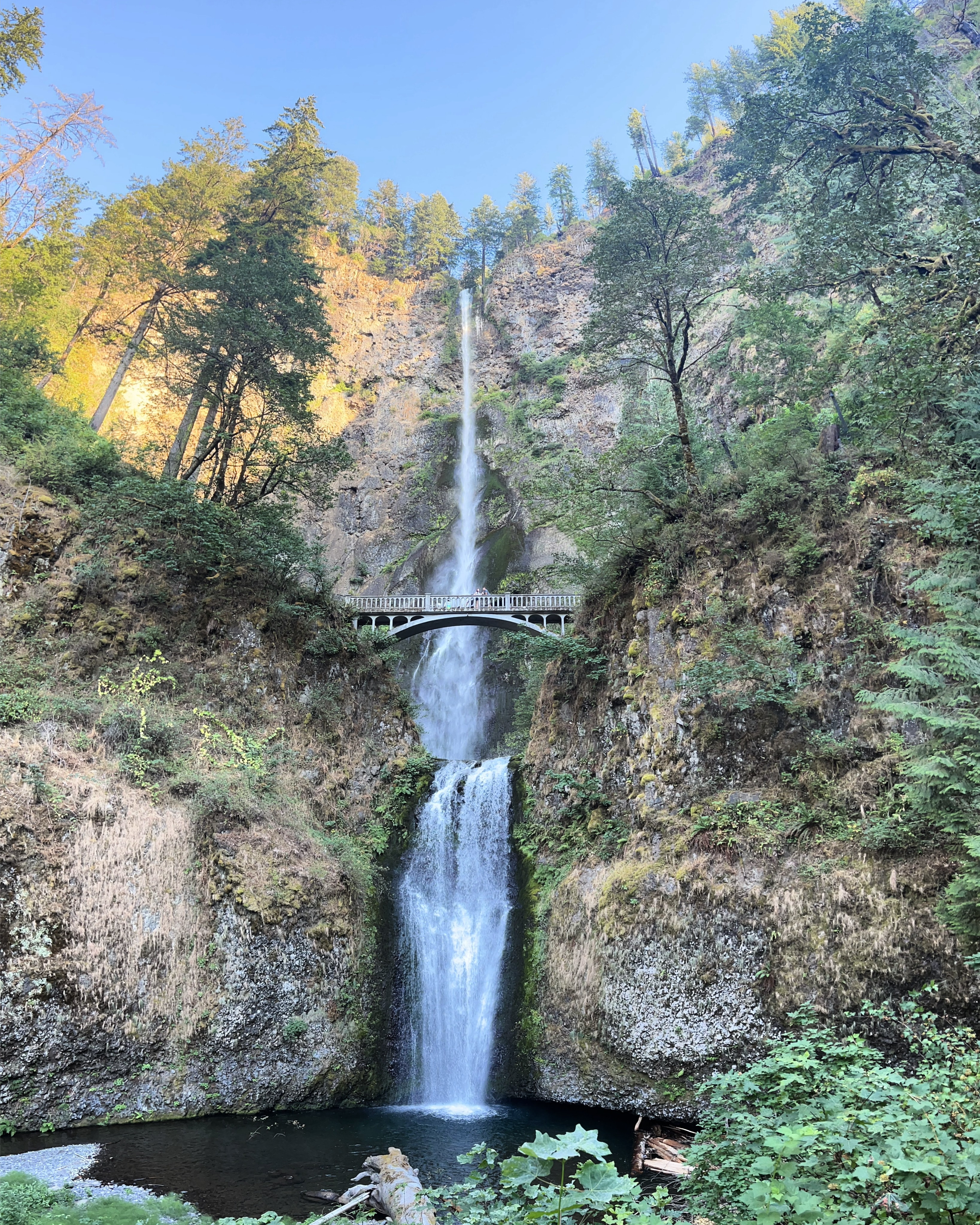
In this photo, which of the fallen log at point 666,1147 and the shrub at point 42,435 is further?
the shrub at point 42,435

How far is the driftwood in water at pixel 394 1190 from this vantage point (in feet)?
22.7

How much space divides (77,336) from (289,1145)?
2232cm

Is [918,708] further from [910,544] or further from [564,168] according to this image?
[564,168]

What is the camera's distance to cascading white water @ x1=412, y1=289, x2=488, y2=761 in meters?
28.1

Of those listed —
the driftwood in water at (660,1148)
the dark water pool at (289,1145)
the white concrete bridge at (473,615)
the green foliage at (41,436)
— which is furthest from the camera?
the white concrete bridge at (473,615)

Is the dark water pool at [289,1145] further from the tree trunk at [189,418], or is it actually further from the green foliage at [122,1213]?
the tree trunk at [189,418]

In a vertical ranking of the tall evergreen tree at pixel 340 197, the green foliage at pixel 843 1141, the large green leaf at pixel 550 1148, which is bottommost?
the green foliage at pixel 843 1141

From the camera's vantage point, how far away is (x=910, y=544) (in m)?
12.0

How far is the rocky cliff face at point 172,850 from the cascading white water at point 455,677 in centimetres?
889

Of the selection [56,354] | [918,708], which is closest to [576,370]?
[56,354]

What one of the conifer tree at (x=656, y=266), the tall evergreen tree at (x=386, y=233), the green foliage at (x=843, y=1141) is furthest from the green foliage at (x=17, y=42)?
the tall evergreen tree at (x=386, y=233)

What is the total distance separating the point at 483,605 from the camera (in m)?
26.4

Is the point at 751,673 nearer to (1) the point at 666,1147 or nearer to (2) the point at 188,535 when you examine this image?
(1) the point at 666,1147

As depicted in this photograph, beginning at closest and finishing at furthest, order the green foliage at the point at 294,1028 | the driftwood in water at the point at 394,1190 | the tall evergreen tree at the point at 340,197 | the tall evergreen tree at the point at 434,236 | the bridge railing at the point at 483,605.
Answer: the driftwood in water at the point at 394,1190 → the green foliage at the point at 294,1028 → the bridge railing at the point at 483,605 → the tall evergreen tree at the point at 340,197 → the tall evergreen tree at the point at 434,236
